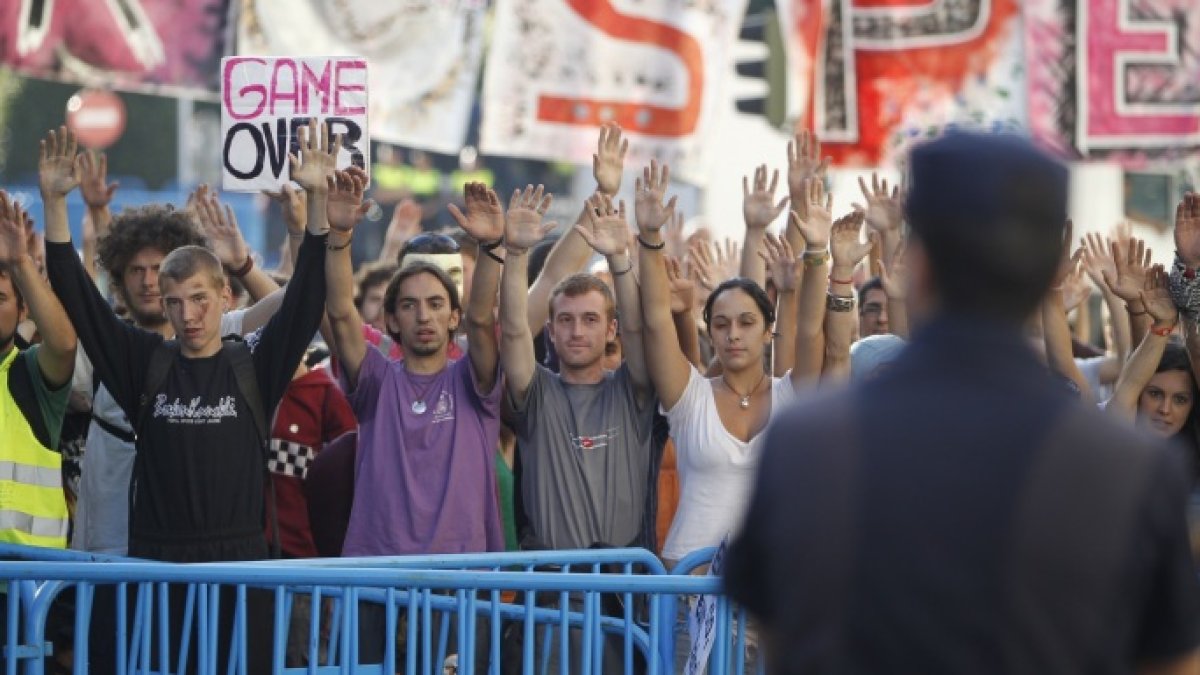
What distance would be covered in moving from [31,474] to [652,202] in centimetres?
227

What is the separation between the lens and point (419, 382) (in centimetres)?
639

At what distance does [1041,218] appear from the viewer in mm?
2365

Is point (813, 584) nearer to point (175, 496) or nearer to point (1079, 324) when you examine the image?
point (175, 496)

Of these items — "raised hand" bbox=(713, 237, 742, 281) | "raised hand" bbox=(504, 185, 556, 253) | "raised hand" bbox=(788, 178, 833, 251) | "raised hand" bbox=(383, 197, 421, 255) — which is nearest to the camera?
"raised hand" bbox=(504, 185, 556, 253)

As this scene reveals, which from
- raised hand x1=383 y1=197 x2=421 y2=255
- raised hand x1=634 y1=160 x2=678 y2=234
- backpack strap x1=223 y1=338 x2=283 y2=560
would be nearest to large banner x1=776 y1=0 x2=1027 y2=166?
raised hand x1=383 y1=197 x2=421 y2=255

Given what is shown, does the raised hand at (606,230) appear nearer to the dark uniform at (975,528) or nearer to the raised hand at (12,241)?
the raised hand at (12,241)

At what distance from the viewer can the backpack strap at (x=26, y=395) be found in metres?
6.21

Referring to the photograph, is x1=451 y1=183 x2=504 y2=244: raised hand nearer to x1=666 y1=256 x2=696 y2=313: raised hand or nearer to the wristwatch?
x1=666 y1=256 x2=696 y2=313: raised hand

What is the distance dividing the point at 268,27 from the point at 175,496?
320 cm

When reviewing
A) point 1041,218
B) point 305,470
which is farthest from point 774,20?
point 1041,218

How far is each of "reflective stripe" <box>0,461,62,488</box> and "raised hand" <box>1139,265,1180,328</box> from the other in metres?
3.79

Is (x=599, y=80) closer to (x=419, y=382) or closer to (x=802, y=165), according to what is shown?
(x=802, y=165)

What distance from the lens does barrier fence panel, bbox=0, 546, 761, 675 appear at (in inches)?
180

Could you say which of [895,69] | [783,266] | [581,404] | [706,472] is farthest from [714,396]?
[895,69]
